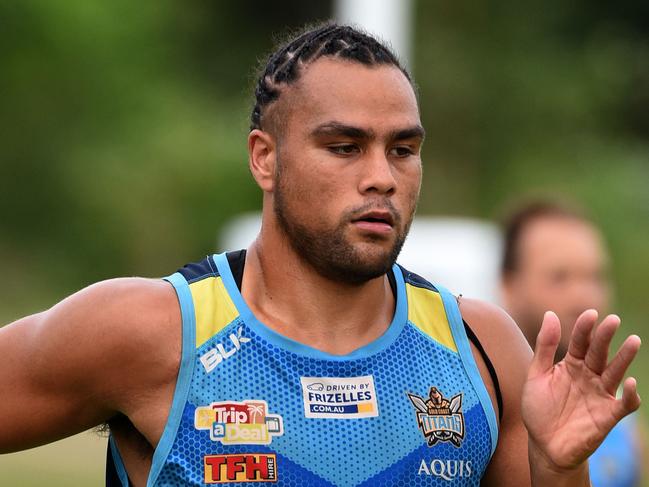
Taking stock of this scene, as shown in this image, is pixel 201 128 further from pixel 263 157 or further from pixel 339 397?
pixel 339 397

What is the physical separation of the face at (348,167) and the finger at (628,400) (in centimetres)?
76

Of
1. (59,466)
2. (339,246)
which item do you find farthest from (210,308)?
(59,466)

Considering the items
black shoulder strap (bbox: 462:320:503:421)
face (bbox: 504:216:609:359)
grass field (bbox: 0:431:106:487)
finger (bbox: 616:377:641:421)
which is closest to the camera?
finger (bbox: 616:377:641:421)

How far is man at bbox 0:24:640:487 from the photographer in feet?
12.7

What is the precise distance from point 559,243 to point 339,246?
3265mm

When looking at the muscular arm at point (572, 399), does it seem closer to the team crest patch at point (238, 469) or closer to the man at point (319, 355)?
the man at point (319, 355)

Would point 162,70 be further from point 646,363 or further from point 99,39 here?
point 646,363

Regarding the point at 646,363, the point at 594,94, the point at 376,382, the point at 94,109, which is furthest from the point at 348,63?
the point at 594,94

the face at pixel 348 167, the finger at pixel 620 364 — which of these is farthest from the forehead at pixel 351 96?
the finger at pixel 620 364

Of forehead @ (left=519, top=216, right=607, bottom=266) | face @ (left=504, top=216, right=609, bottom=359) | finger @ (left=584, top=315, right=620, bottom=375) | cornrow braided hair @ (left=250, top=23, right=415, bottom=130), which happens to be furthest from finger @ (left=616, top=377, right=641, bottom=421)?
forehead @ (left=519, top=216, right=607, bottom=266)

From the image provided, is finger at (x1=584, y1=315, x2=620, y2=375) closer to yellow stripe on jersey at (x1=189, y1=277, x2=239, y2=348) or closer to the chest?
the chest

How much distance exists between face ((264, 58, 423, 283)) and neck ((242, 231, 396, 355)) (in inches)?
2.4

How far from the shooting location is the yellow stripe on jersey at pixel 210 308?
3980 mm

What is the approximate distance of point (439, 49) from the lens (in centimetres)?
2514
